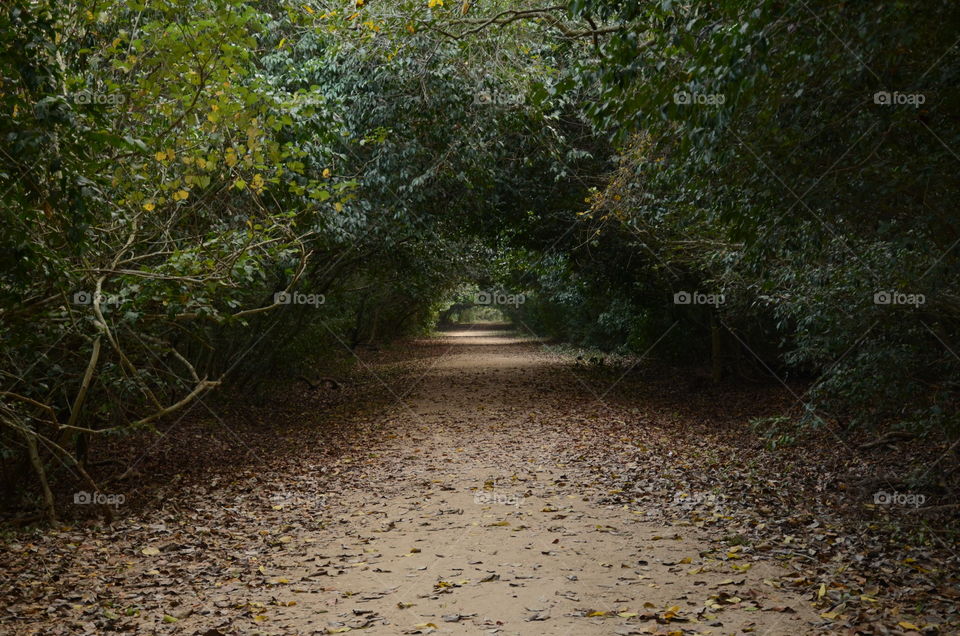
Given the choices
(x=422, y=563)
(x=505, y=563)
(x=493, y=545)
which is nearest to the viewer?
(x=505, y=563)

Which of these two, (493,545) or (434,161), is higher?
(434,161)

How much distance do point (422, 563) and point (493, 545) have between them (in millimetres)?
705

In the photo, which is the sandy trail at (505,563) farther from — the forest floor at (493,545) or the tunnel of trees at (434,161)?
the tunnel of trees at (434,161)

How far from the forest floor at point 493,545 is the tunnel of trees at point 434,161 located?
1.23 meters

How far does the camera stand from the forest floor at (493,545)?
Result: 4840 millimetres

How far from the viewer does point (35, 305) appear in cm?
627

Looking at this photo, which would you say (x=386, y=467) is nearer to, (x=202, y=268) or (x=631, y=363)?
(x=202, y=268)

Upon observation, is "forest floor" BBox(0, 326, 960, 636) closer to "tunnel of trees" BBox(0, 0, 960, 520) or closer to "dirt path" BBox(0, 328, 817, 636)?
"dirt path" BBox(0, 328, 817, 636)

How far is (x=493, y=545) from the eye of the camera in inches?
251

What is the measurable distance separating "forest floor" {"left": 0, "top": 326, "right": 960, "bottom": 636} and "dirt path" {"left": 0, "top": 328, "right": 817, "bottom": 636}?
0.02 metres

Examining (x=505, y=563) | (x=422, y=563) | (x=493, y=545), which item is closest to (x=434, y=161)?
(x=493, y=545)

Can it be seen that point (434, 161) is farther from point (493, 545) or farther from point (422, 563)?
point (422, 563)

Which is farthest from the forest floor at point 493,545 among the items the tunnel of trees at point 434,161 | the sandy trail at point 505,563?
the tunnel of trees at point 434,161

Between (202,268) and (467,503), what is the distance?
367cm
